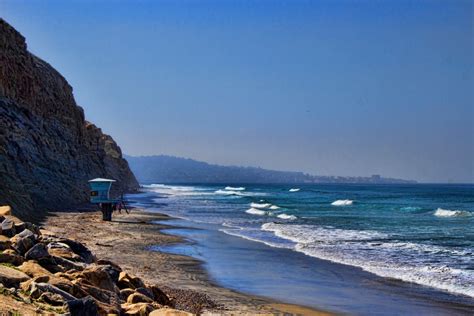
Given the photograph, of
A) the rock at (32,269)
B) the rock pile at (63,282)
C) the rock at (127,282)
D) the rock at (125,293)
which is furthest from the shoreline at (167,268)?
the rock at (32,269)

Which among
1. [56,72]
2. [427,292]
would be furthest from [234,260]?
[56,72]

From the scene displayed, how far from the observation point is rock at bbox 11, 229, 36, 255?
10117 millimetres

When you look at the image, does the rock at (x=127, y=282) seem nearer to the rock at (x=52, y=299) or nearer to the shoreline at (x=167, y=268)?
the shoreline at (x=167, y=268)

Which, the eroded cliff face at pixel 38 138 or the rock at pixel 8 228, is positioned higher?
the eroded cliff face at pixel 38 138

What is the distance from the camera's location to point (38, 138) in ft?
153

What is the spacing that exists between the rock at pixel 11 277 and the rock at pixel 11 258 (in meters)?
0.87

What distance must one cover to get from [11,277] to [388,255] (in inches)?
636

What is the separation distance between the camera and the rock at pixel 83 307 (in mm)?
7492

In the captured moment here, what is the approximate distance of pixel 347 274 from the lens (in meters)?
17.5

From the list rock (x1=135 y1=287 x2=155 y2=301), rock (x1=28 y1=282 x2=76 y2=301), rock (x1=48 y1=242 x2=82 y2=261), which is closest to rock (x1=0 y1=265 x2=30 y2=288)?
rock (x1=28 y1=282 x2=76 y2=301)

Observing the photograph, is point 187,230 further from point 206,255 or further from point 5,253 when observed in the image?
point 5,253

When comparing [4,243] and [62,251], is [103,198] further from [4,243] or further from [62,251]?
[4,243]

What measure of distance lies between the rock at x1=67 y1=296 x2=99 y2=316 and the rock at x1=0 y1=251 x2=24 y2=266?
7.59 feet

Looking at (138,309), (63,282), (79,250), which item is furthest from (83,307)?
(79,250)
